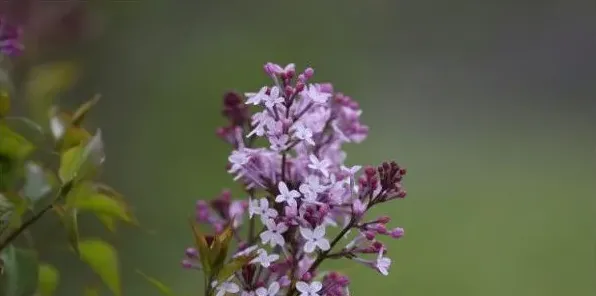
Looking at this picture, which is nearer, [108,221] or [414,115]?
[108,221]

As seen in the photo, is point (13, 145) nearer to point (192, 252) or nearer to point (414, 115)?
point (192, 252)

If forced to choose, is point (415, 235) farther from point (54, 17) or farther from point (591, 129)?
point (54, 17)

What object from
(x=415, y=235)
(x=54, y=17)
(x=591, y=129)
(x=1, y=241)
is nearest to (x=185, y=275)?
(x=415, y=235)

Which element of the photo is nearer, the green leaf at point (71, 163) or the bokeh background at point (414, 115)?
the green leaf at point (71, 163)

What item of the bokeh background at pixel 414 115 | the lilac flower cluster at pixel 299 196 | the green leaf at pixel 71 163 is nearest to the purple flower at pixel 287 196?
the lilac flower cluster at pixel 299 196

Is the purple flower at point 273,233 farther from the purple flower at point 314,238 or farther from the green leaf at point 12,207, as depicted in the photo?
the green leaf at point 12,207

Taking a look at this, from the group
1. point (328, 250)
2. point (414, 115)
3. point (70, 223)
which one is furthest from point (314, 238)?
point (414, 115)

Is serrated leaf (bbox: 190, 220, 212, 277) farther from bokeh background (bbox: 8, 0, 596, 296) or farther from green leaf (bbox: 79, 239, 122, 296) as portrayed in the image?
bokeh background (bbox: 8, 0, 596, 296)
